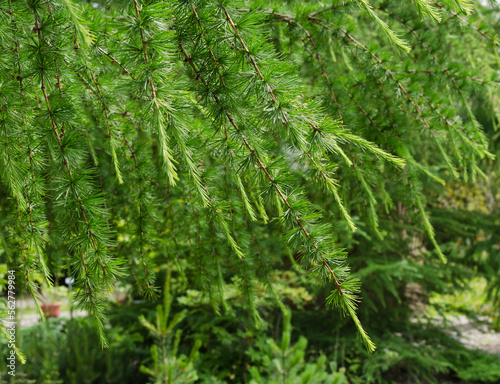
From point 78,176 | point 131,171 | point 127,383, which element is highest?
point 131,171

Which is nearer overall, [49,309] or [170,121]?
[170,121]

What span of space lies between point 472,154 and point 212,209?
3.01 feet

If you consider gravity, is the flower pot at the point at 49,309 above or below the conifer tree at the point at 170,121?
below

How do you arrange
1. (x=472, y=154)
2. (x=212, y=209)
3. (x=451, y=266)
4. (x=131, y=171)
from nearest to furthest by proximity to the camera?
(x=212, y=209) < (x=131, y=171) < (x=472, y=154) < (x=451, y=266)

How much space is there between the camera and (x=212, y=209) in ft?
2.89

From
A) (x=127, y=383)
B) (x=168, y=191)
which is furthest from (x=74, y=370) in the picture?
(x=168, y=191)

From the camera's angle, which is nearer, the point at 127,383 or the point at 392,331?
the point at 127,383

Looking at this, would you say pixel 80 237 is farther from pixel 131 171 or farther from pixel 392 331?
pixel 392 331

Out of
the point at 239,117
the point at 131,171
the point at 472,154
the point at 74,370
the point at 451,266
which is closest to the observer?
the point at 239,117

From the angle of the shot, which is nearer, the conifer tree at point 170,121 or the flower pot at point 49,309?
the conifer tree at point 170,121

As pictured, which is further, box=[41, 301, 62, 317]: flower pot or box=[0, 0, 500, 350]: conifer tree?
box=[41, 301, 62, 317]: flower pot

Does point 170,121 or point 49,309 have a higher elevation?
point 170,121

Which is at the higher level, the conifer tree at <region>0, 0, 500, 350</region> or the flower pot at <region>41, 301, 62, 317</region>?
the conifer tree at <region>0, 0, 500, 350</region>

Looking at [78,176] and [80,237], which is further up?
[78,176]
